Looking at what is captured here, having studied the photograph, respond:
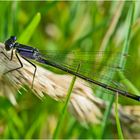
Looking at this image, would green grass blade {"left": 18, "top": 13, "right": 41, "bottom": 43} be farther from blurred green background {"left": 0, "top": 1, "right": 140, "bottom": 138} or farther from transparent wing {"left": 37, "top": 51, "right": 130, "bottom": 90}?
transparent wing {"left": 37, "top": 51, "right": 130, "bottom": 90}

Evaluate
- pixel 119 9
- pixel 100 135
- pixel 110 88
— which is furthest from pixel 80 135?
pixel 119 9

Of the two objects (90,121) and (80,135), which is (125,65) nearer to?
(90,121)

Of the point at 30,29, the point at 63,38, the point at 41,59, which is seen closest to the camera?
the point at 30,29

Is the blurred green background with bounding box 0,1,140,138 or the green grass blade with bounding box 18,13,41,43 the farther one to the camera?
the blurred green background with bounding box 0,1,140,138

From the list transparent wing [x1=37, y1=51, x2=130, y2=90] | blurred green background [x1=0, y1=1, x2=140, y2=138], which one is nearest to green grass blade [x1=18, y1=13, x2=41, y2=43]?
blurred green background [x1=0, y1=1, x2=140, y2=138]

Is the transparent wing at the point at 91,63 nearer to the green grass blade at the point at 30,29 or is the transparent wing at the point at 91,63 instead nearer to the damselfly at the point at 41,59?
the damselfly at the point at 41,59

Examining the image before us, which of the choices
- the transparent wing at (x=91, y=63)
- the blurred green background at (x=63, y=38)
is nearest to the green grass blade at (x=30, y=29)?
the blurred green background at (x=63, y=38)

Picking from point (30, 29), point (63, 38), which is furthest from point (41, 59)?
point (63, 38)

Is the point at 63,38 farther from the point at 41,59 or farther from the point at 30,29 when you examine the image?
the point at 30,29

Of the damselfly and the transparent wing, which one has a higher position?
the transparent wing
